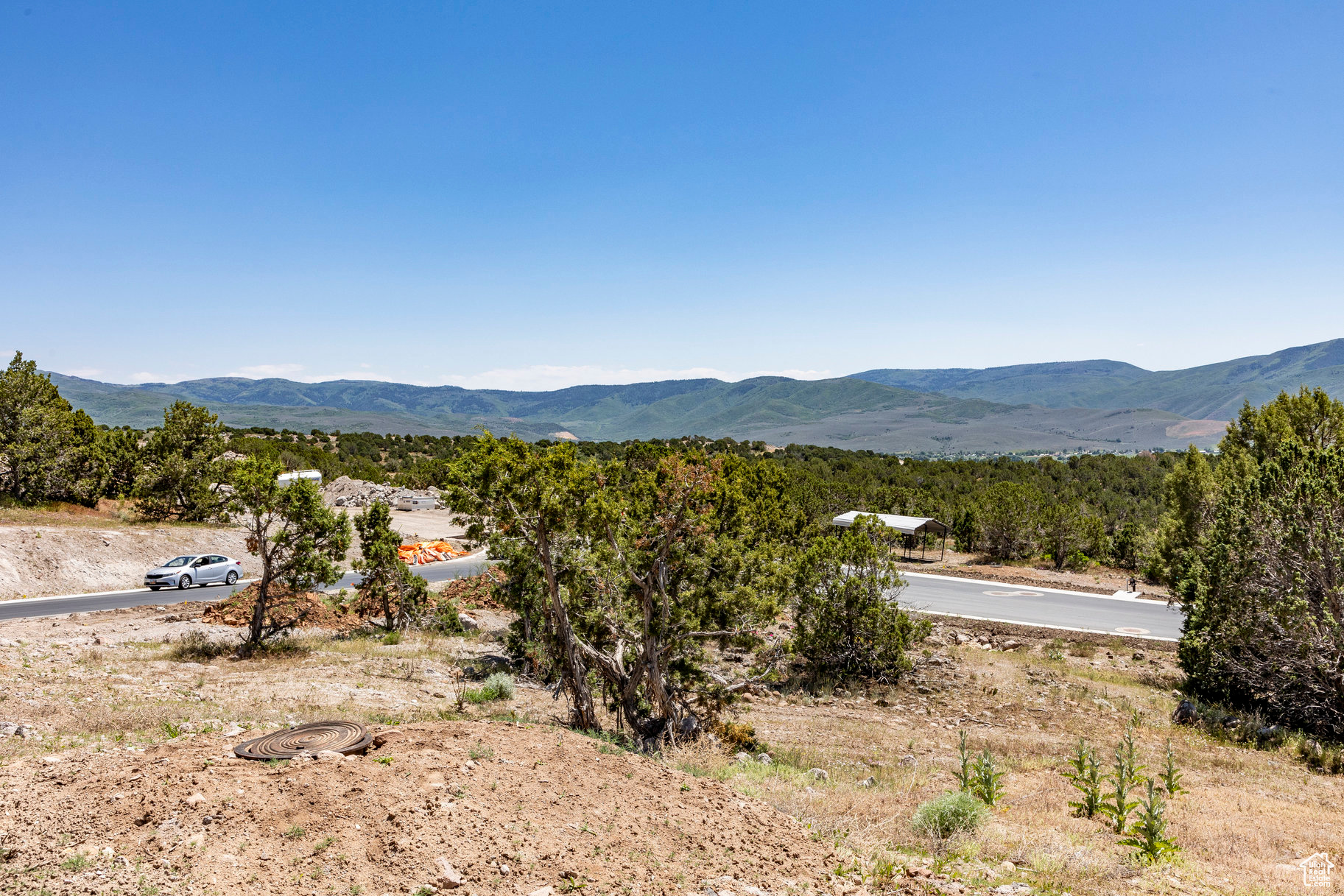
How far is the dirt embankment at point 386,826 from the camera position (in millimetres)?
5578

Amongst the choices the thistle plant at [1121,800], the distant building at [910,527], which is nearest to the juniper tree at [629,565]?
the thistle plant at [1121,800]

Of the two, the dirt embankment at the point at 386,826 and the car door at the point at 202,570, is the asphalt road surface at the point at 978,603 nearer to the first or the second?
the car door at the point at 202,570

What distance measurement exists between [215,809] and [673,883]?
415cm

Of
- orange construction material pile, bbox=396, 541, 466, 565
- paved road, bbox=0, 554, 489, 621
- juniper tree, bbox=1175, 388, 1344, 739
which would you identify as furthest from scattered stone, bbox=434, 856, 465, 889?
orange construction material pile, bbox=396, 541, 466, 565

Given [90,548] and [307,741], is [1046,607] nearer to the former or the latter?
[307,741]

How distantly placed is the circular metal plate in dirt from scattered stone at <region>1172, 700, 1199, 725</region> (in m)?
17.5

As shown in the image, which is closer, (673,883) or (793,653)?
(673,883)

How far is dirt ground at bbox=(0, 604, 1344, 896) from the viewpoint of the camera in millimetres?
5824

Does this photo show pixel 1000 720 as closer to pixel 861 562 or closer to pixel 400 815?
pixel 861 562

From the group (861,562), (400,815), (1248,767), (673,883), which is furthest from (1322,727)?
(400,815)

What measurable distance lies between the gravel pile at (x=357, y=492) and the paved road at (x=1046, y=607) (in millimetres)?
34586

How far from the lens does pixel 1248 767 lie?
513 inches

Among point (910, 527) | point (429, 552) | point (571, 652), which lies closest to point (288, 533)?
point (571, 652)

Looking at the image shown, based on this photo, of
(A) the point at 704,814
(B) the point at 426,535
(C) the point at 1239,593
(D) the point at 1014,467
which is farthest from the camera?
(D) the point at 1014,467
